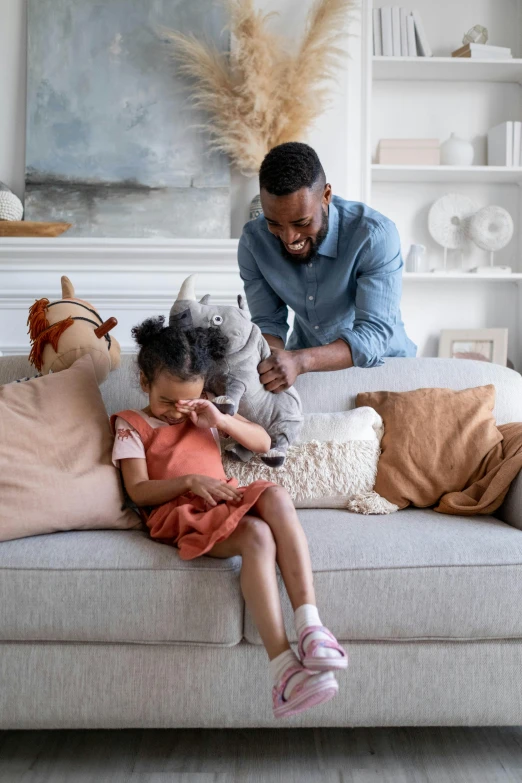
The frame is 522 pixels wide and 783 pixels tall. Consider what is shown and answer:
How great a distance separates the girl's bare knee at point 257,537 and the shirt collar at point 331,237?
36.9 inches

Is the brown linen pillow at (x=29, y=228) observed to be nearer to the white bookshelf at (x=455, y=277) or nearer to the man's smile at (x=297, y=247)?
the man's smile at (x=297, y=247)

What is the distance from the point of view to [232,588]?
1.49m

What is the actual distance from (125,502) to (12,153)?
2213 mm

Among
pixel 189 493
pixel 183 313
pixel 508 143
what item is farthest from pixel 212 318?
pixel 508 143

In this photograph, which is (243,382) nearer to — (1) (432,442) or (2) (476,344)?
(1) (432,442)

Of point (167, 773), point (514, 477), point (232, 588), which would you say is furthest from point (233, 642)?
point (514, 477)

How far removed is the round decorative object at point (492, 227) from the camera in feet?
11.9

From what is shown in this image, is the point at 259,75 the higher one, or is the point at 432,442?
the point at 259,75

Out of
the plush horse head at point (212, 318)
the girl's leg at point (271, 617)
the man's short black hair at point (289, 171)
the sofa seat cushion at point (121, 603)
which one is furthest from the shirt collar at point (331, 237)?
the sofa seat cushion at point (121, 603)

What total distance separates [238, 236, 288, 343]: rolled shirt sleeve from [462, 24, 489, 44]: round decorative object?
1.97 metres

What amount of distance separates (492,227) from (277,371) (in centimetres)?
219

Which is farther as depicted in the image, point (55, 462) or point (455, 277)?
point (455, 277)

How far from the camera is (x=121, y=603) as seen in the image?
1482 millimetres

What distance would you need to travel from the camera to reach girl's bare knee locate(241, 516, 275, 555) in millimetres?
1475
